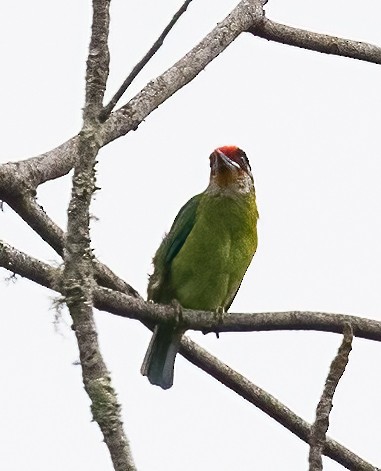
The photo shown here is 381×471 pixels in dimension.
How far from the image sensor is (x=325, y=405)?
276cm

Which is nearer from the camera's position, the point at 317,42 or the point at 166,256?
the point at 317,42

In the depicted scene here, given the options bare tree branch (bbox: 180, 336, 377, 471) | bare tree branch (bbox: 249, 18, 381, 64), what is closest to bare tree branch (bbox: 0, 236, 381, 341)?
bare tree branch (bbox: 180, 336, 377, 471)

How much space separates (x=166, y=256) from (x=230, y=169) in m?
0.56

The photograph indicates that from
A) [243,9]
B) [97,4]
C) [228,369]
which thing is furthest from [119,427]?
[243,9]

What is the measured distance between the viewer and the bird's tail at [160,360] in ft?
17.2

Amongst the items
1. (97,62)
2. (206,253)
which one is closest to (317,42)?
(206,253)

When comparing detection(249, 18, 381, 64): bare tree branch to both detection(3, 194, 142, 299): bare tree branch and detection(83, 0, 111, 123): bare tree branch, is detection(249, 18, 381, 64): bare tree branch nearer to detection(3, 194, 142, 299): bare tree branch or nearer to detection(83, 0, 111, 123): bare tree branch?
detection(3, 194, 142, 299): bare tree branch

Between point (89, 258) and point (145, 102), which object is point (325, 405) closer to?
point (89, 258)

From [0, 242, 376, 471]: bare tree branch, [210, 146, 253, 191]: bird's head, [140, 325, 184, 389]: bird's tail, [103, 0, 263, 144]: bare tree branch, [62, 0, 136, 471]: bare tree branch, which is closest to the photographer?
[62, 0, 136, 471]: bare tree branch

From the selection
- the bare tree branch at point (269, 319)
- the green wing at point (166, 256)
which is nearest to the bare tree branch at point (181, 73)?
the bare tree branch at point (269, 319)

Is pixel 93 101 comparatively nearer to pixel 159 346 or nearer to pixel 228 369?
pixel 228 369

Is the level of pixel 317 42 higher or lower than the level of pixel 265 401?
higher

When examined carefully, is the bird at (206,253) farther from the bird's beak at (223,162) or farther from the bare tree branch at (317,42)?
the bare tree branch at (317,42)

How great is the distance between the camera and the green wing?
214 inches
